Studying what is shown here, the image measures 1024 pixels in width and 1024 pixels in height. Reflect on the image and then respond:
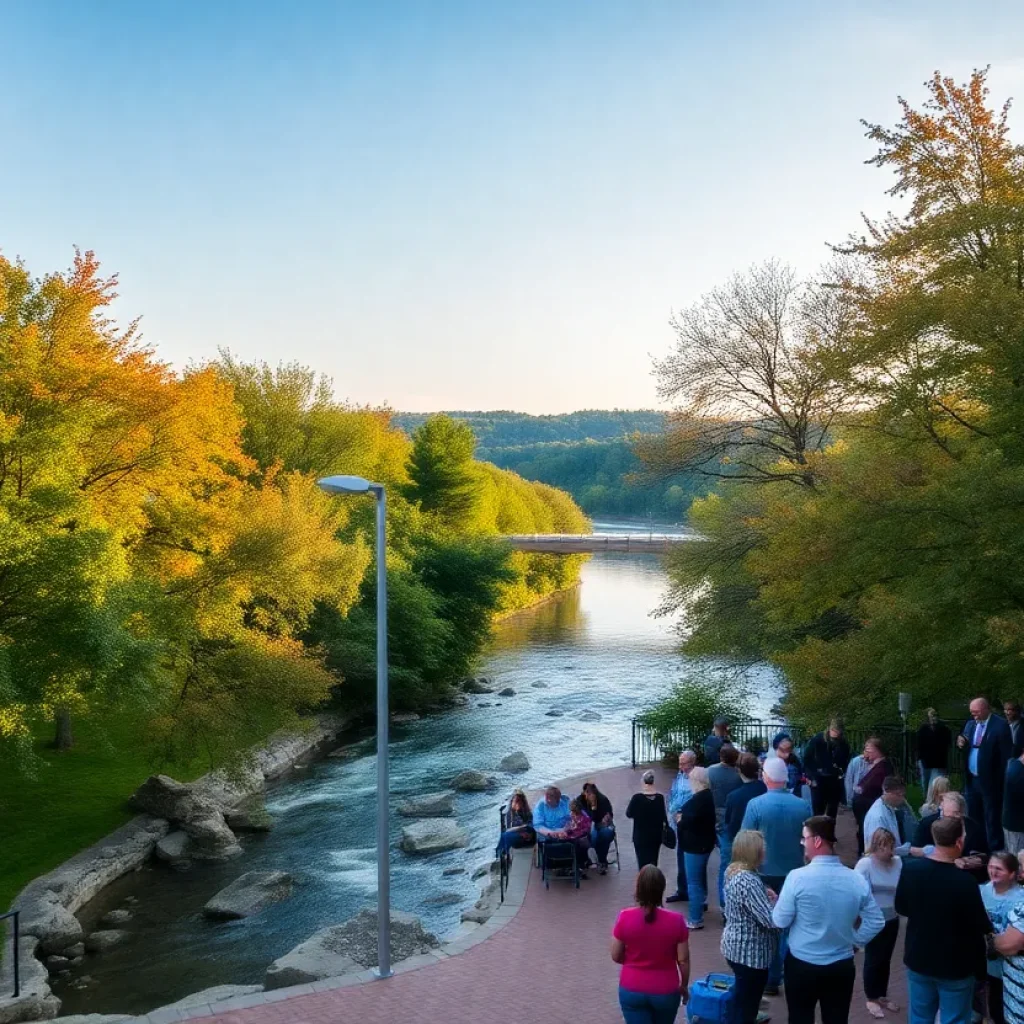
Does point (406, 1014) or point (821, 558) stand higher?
point (821, 558)

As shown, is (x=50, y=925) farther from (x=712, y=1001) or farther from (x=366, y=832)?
(x=712, y=1001)

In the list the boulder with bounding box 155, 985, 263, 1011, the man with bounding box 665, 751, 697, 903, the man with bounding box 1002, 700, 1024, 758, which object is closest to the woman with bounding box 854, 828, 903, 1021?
the man with bounding box 665, 751, 697, 903

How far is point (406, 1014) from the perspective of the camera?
10.4 metres

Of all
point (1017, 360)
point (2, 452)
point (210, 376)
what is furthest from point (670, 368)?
point (2, 452)

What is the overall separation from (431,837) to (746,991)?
1372 centimetres

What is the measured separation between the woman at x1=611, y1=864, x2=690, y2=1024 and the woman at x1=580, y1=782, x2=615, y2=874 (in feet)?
26.1

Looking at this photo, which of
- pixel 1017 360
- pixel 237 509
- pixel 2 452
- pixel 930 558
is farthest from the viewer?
pixel 237 509

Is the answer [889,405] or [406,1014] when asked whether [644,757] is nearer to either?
[889,405]

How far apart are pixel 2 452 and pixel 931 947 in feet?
58.9

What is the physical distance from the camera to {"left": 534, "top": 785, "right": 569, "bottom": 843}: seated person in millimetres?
14750

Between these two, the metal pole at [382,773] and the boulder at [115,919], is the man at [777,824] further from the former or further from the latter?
the boulder at [115,919]

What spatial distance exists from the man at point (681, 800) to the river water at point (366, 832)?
14.7ft

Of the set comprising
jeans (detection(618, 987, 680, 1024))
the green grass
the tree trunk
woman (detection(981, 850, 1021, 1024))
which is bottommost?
the green grass

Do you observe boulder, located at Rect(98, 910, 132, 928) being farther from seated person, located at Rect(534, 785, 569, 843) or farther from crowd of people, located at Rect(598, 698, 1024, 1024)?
crowd of people, located at Rect(598, 698, 1024, 1024)
